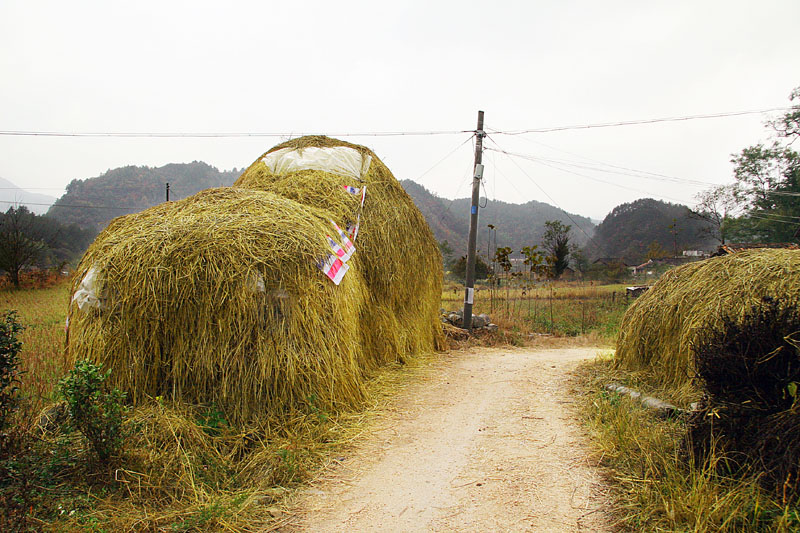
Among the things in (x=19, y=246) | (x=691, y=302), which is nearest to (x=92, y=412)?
(x=691, y=302)

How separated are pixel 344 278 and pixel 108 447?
3.06 meters

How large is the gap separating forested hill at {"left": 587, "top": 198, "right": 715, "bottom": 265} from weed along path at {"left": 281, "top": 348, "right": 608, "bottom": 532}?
47648 mm

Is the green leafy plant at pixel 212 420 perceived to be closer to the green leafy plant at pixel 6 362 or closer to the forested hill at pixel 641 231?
the green leafy plant at pixel 6 362

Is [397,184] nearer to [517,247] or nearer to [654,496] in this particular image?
[654,496]

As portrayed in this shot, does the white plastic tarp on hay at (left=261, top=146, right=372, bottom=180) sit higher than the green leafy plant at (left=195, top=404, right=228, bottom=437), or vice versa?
the white plastic tarp on hay at (left=261, top=146, right=372, bottom=180)

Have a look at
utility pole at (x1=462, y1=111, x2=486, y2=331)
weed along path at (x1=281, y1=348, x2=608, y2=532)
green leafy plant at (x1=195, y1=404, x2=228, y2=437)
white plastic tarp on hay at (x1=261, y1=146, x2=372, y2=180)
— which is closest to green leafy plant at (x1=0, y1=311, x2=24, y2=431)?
green leafy plant at (x1=195, y1=404, x2=228, y2=437)

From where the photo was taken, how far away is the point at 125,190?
153ft

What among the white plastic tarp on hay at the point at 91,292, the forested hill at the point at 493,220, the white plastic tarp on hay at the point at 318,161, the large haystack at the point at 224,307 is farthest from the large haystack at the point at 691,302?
the forested hill at the point at 493,220

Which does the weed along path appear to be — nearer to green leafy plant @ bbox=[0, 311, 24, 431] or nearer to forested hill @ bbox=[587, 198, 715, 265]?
green leafy plant @ bbox=[0, 311, 24, 431]

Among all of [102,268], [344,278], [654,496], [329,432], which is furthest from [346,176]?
[654,496]

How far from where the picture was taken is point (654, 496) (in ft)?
10.7

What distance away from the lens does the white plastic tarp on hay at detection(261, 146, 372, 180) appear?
8070 millimetres

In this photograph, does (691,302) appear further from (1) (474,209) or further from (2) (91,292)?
(2) (91,292)

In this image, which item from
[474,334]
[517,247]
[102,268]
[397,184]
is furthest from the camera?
[517,247]
